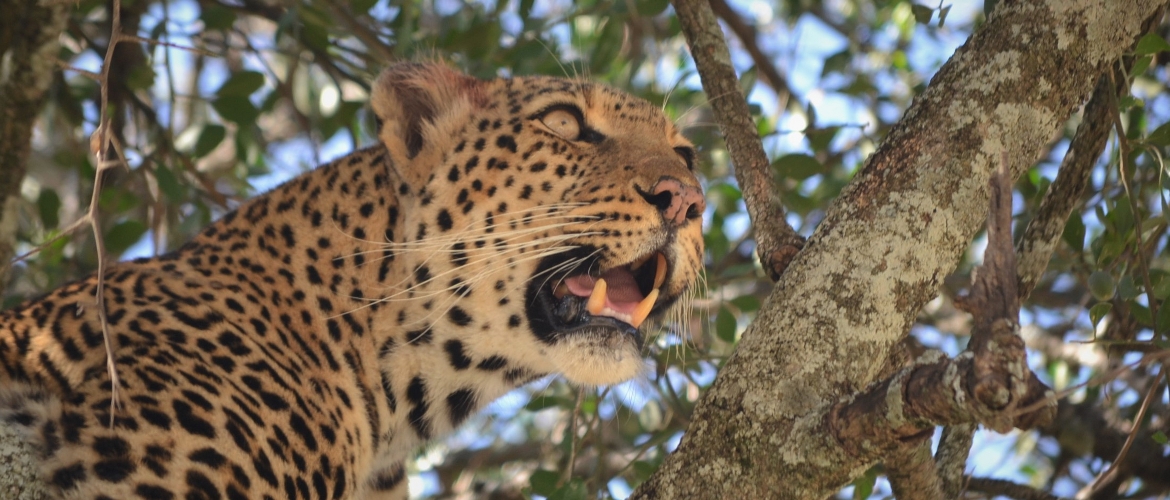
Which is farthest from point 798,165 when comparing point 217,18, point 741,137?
point 217,18

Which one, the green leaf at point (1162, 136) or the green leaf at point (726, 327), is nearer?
the green leaf at point (1162, 136)

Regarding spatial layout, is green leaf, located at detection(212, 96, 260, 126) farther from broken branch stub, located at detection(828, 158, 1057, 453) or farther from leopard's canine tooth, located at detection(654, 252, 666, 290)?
broken branch stub, located at detection(828, 158, 1057, 453)

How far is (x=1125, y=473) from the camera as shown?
5.64 meters

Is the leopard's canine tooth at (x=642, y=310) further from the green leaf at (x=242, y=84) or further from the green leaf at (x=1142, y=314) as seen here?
the green leaf at (x=242, y=84)

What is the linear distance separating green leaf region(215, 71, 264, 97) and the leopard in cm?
148

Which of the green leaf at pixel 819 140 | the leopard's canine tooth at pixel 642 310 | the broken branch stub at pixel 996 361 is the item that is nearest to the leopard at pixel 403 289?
the leopard's canine tooth at pixel 642 310

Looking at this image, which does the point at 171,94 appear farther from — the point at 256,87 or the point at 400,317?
the point at 400,317

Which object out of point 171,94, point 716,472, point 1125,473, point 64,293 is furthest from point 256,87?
point 1125,473

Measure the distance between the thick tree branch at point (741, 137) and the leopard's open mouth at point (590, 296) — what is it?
53 cm

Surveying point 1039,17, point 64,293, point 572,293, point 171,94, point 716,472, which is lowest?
point 716,472

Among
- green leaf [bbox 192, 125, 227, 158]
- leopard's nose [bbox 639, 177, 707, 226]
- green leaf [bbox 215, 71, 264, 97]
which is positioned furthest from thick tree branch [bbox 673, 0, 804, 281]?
green leaf [bbox 192, 125, 227, 158]

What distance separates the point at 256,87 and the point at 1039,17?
421cm

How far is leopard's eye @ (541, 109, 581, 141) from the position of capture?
5.05 meters

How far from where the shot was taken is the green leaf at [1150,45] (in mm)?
3861
